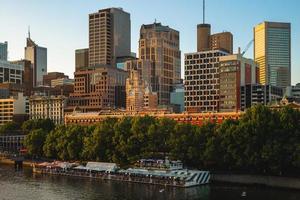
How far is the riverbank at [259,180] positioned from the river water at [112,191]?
313 cm

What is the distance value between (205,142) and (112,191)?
2738cm

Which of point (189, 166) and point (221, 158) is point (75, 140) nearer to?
point (189, 166)

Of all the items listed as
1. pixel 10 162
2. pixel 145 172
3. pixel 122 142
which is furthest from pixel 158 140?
pixel 10 162

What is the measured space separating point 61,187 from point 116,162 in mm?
24080

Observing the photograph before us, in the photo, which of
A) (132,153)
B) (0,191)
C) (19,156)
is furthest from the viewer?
(19,156)

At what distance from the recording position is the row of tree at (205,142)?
113188mm

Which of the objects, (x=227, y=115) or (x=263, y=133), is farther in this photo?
(x=227, y=115)

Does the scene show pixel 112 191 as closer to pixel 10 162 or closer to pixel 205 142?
pixel 205 142

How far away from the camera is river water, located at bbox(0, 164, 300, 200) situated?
101 m

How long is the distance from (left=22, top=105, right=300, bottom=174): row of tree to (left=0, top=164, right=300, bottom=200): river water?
6628 mm

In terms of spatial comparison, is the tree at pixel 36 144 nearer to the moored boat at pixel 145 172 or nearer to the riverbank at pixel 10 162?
the riverbank at pixel 10 162

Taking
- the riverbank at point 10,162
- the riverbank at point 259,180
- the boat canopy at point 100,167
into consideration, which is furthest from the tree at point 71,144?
the riverbank at point 259,180

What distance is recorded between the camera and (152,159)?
130m

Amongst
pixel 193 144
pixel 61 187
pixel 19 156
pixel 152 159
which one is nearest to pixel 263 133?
pixel 193 144
